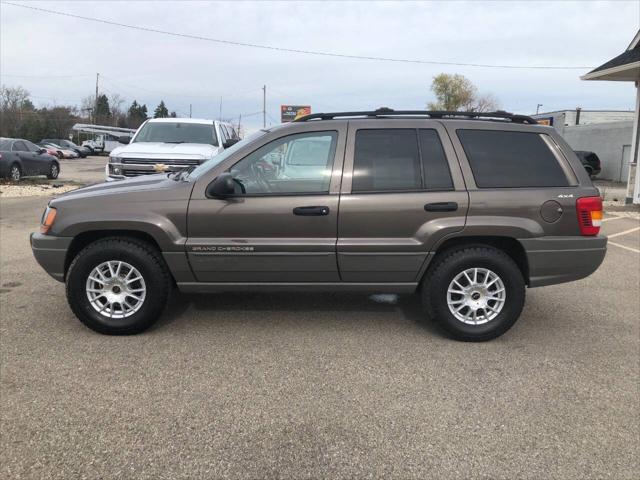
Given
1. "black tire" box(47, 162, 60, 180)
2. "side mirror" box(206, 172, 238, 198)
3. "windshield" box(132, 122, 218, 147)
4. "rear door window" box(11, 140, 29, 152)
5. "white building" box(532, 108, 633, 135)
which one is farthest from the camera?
"white building" box(532, 108, 633, 135)

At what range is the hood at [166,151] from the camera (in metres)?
8.94

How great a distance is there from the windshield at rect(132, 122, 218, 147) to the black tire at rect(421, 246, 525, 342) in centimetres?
664

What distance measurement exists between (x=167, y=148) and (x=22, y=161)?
37.7 feet

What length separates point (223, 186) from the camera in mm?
4047

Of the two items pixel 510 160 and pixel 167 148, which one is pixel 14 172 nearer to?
pixel 167 148

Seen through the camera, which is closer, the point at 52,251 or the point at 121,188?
the point at 52,251

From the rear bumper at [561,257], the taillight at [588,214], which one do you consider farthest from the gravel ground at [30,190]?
the taillight at [588,214]

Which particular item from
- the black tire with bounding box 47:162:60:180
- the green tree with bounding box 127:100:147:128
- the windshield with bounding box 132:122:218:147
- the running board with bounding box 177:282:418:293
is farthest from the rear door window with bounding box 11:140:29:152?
the green tree with bounding box 127:100:147:128

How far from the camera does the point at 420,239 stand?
423 centimetres

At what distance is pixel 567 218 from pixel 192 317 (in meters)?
3.34

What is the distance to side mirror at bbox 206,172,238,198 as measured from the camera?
4.04 m

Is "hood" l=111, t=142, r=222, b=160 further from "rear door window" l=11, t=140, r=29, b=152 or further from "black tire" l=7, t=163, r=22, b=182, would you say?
"rear door window" l=11, t=140, r=29, b=152

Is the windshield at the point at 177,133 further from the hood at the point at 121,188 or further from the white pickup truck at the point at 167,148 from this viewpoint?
the hood at the point at 121,188

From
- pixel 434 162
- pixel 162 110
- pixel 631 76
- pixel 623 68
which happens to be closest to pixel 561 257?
pixel 434 162
